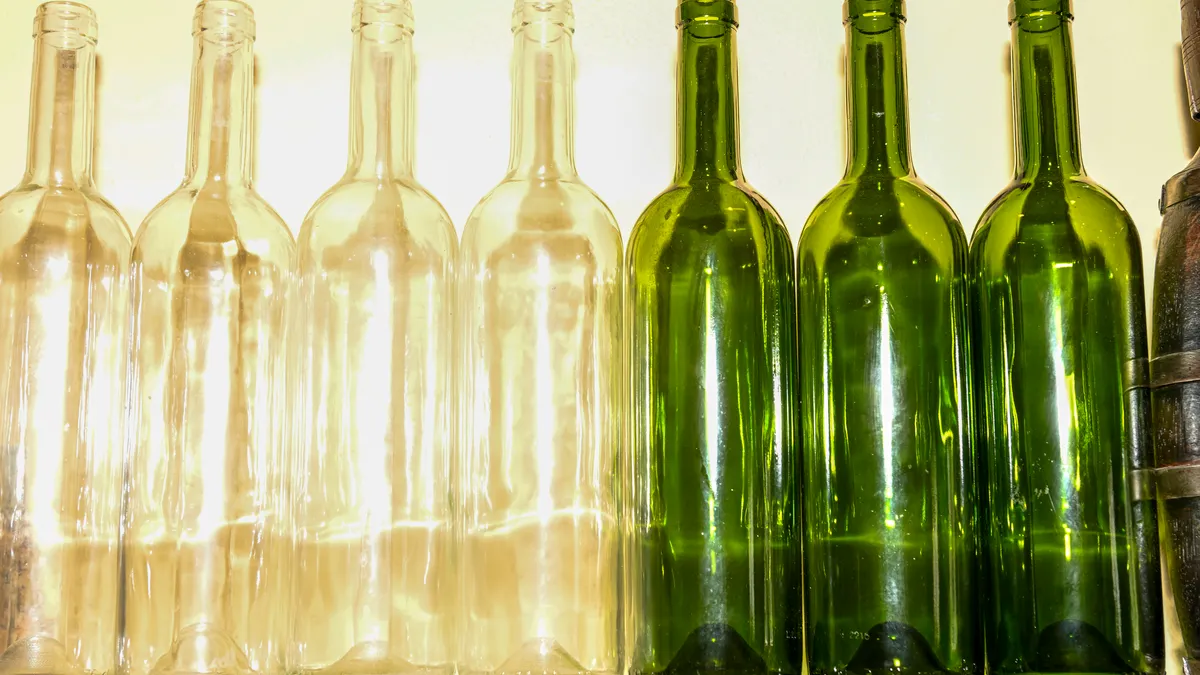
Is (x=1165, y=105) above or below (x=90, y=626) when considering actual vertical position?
above

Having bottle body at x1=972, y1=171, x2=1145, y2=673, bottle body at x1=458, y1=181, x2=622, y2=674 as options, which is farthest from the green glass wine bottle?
bottle body at x1=458, y1=181, x2=622, y2=674

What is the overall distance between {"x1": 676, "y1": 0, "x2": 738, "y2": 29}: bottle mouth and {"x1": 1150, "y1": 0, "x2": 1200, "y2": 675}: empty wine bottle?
299mm

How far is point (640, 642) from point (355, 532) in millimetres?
190

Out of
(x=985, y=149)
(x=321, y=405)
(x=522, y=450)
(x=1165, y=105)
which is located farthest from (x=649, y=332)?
(x=1165, y=105)

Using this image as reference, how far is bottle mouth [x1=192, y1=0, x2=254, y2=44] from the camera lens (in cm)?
85

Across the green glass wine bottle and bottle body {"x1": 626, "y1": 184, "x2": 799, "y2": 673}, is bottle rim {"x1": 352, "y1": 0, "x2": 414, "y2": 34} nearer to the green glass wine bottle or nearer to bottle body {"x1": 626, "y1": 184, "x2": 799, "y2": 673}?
bottle body {"x1": 626, "y1": 184, "x2": 799, "y2": 673}

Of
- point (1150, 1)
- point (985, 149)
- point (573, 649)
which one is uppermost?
point (1150, 1)

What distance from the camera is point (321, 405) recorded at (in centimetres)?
79

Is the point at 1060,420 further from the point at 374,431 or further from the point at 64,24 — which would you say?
the point at 64,24

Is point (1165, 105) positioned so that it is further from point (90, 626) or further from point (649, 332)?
point (90, 626)

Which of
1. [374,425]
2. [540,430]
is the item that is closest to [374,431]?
[374,425]

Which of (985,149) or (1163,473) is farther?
(985,149)

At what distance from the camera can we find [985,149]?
0.92 meters

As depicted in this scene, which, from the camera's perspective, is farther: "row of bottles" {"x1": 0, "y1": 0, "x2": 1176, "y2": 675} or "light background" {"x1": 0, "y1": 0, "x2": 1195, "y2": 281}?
"light background" {"x1": 0, "y1": 0, "x2": 1195, "y2": 281}
